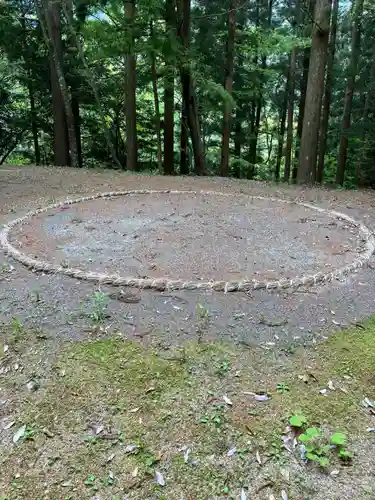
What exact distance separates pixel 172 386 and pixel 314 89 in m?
6.43

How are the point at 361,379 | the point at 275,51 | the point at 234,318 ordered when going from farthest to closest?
the point at 275,51, the point at 234,318, the point at 361,379

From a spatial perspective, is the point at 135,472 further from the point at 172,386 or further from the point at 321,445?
the point at 321,445

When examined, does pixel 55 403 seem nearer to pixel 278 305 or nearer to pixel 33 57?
pixel 278 305

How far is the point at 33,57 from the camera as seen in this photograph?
10930 mm

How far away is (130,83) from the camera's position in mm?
8438

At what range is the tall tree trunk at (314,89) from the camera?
6.57 meters

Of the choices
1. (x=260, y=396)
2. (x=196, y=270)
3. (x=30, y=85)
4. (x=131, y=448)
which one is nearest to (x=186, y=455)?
(x=131, y=448)

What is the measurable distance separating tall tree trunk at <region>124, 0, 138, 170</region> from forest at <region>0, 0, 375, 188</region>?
24mm

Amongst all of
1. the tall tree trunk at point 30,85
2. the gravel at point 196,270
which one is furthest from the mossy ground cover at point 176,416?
the tall tree trunk at point 30,85

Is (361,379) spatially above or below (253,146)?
below

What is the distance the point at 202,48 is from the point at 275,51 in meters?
2.50

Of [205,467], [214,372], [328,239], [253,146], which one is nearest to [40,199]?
[328,239]

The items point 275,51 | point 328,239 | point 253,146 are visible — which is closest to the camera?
→ point 328,239

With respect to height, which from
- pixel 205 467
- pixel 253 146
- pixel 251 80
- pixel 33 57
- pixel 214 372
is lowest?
pixel 205 467
